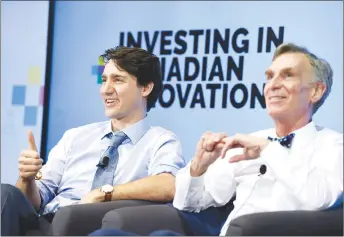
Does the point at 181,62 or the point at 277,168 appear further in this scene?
the point at 181,62

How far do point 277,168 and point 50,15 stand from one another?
8.17 feet

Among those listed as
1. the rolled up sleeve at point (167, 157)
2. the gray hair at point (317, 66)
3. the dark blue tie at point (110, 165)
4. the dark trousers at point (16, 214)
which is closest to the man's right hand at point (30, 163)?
the dark trousers at point (16, 214)

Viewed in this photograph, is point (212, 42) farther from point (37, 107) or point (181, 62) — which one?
point (37, 107)

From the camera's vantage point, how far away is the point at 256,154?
304cm

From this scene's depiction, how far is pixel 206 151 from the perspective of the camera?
3.23m

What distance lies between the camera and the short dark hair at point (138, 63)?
153 inches

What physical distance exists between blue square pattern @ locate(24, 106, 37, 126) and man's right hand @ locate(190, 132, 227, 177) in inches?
72.8

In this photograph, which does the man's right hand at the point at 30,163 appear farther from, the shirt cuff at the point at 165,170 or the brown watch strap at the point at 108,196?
the shirt cuff at the point at 165,170

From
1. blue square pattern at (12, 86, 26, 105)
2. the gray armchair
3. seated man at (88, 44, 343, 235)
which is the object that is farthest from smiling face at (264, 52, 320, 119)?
blue square pattern at (12, 86, 26, 105)

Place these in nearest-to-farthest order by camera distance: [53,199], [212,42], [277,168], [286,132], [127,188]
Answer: [277,168] → [286,132] → [127,188] → [53,199] → [212,42]

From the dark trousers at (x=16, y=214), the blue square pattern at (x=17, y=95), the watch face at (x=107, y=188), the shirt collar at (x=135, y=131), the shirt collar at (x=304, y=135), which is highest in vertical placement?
the blue square pattern at (x=17, y=95)

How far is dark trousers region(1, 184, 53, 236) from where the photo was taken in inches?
133

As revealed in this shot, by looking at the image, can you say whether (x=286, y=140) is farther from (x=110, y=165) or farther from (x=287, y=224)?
(x=110, y=165)

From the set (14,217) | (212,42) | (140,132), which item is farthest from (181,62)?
(14,217)
